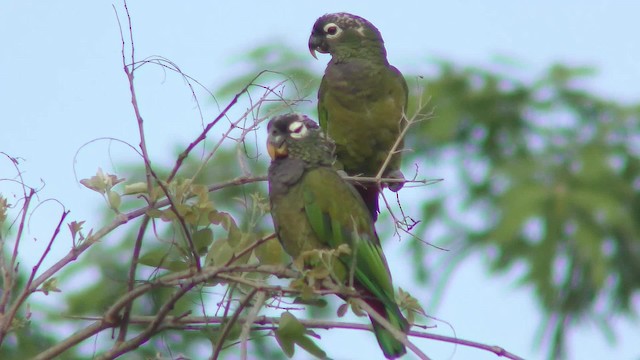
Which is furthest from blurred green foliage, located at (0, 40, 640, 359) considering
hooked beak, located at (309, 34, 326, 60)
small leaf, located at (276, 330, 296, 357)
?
small leaf, located at (276, 330, 296, 357)

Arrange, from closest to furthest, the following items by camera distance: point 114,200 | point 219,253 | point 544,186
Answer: point 114,200 < point 219,253 < point 544,186

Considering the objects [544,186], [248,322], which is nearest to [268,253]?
[248,322]

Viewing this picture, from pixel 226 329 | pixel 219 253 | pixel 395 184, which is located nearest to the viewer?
pixel 226 329

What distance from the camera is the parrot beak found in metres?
3.68

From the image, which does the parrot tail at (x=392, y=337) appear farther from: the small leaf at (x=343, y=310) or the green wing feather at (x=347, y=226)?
the small leaf at (x=343, y=310)

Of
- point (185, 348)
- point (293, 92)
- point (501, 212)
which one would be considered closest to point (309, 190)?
point (293, 92)

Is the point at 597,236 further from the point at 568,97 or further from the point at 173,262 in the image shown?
the point at 173,262

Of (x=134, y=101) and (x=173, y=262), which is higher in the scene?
(x=134, y=101)

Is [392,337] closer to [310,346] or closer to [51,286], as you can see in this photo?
[310,346]

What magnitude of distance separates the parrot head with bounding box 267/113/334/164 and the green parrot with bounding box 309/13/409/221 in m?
0.53

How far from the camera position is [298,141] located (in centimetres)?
366

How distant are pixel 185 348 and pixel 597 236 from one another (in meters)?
6.66

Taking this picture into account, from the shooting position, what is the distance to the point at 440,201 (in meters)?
11.5

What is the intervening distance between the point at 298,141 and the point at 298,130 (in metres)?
0.04
